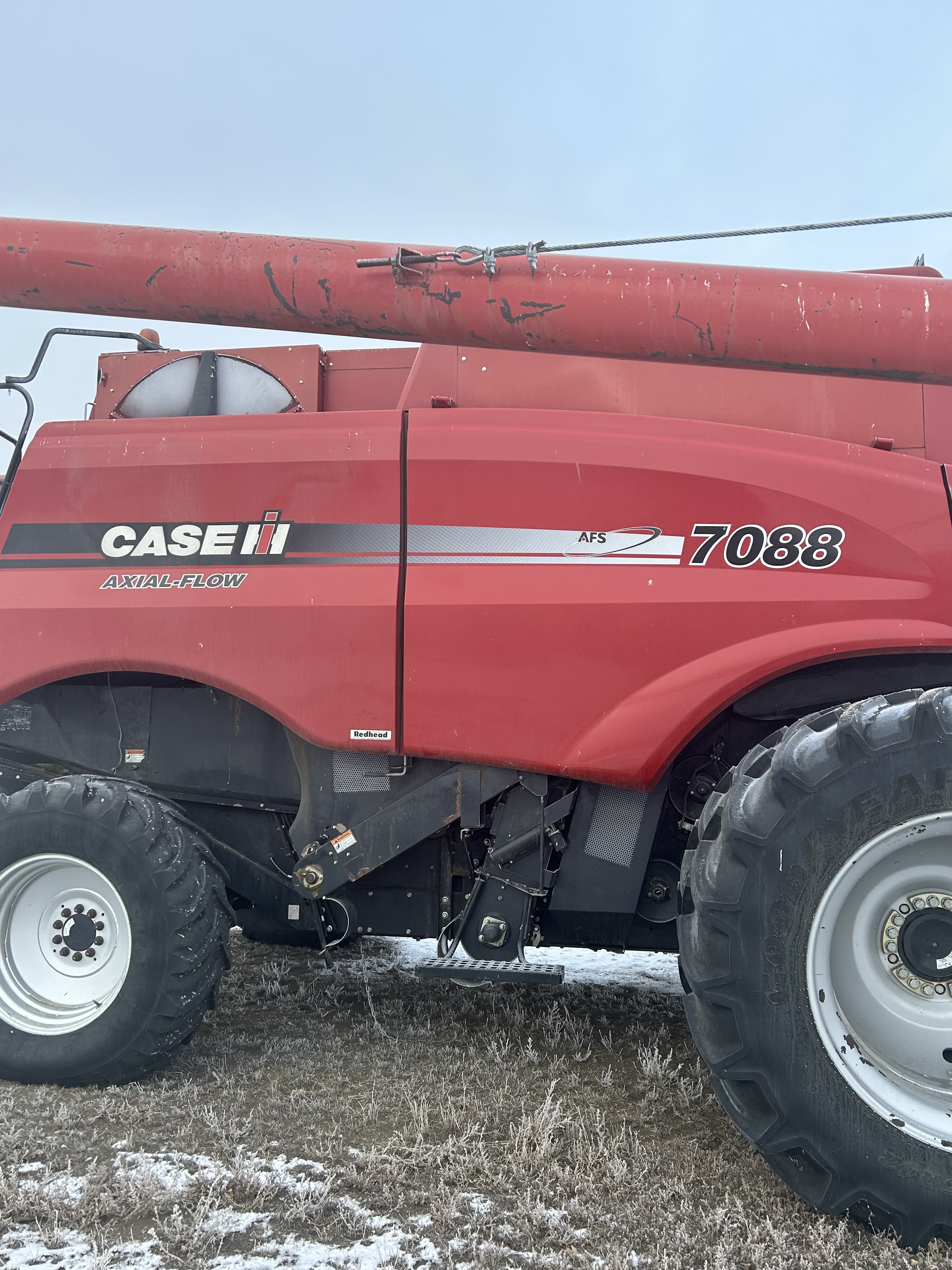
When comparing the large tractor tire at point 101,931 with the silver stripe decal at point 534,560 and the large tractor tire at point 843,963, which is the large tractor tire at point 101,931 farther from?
the large tractor tire at point 843,963

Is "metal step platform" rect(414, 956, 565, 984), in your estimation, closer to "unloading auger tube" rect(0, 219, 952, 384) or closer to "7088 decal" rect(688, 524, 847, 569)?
"7088 decal" rect(688, 524, 847, 569)

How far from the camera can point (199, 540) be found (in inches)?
140

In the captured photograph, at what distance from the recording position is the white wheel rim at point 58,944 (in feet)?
11.2

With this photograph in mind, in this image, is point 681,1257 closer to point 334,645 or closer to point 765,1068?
point 765,1068

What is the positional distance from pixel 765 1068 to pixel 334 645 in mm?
1887

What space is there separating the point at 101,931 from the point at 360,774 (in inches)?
43.1

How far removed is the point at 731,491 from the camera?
127 inches

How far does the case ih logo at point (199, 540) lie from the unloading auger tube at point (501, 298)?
769 mm

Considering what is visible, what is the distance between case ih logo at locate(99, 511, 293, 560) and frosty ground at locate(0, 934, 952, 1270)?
6.16 ft

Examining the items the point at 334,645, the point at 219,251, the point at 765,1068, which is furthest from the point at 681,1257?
the point at 219,251

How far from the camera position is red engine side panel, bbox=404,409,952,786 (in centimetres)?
312

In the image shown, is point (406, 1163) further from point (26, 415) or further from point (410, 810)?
point (26, 415)

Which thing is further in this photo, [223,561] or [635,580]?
[223,561]

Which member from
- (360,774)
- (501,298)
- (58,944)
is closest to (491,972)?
(360,774)
